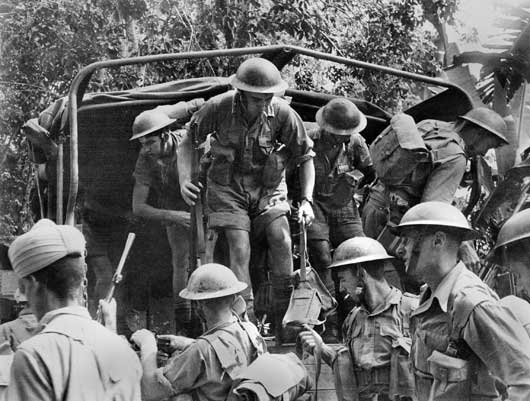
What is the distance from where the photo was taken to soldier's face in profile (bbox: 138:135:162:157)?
31.4 ft

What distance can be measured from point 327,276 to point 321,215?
0.57 meters

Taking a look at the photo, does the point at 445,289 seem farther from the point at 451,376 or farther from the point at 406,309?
the point at 406,309

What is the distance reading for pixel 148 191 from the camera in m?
9.84

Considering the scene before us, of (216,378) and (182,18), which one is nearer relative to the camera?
(216,378)

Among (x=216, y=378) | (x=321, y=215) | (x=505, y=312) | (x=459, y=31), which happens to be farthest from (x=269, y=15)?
(x=505, y=312)

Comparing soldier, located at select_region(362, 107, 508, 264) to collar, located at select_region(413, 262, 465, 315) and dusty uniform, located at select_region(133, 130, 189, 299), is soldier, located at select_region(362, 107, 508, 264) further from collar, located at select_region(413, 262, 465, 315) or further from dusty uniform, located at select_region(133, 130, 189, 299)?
collar, located at select_region(413, 262, 465, 315)

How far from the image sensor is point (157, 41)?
54.5ft

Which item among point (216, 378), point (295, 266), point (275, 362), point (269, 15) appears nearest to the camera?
point (275, 362)

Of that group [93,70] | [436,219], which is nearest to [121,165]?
[93,70]

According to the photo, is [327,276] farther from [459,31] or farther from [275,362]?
[459,31]

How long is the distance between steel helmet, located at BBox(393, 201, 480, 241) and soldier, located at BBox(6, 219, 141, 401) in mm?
1908

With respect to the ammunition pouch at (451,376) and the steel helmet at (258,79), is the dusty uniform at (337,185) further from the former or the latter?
the ammunition pouch at (451,376)

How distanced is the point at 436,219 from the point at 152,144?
14.7 ft

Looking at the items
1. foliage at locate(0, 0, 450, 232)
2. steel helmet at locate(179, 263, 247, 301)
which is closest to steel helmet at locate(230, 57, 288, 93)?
steel helmet at locate(179, 263, 247, 301)
